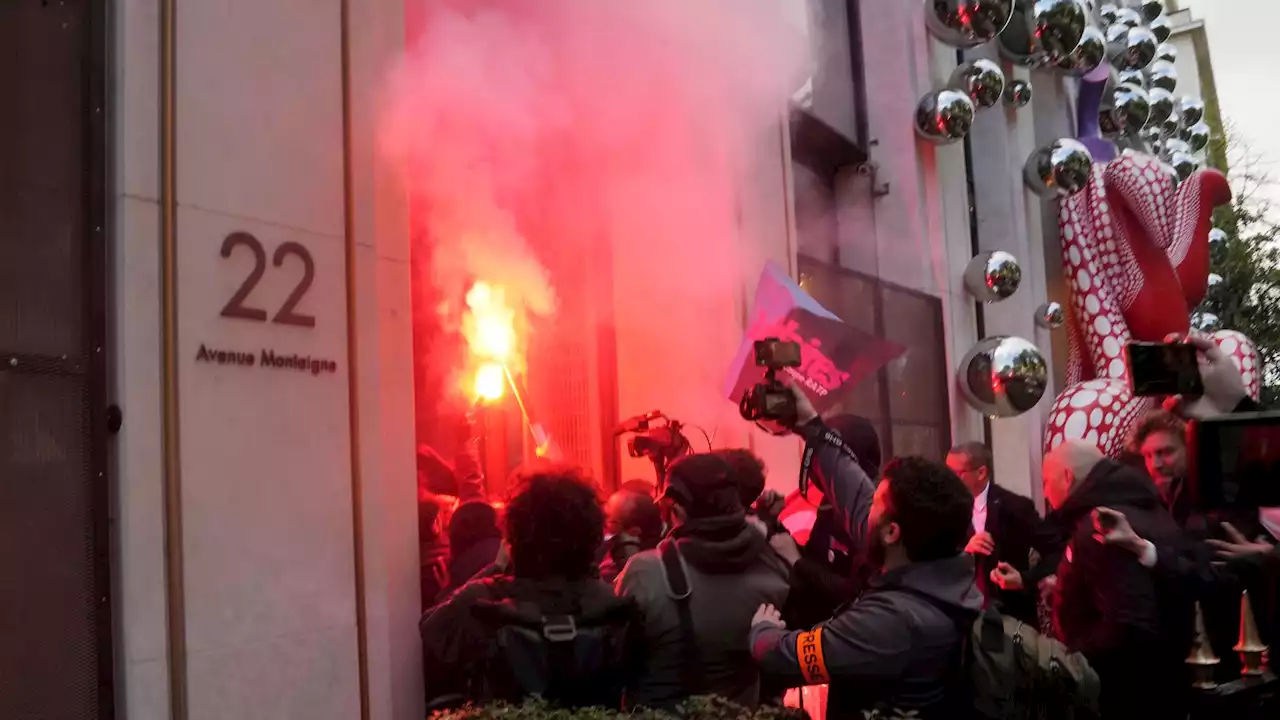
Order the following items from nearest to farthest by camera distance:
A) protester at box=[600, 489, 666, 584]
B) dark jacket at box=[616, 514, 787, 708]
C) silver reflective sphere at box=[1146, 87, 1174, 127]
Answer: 1. dark jacket at box=[616, 514, 787, 708]
2. protester at box=[600, 489, 666, 584]
3. silver reflective sphere at box=[1146, 87, 1174, 127]

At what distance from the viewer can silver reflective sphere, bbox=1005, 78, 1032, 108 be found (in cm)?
1071

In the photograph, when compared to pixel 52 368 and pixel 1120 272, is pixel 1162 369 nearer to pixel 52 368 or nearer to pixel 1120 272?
pixel 52 368

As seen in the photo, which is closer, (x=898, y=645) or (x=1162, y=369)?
(x=898, y=645)

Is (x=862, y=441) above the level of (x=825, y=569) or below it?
above

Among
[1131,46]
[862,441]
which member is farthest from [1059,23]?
[862,441]

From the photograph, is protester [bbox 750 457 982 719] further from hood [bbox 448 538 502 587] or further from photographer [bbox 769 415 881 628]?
hood [bbox 448 538 502 587]

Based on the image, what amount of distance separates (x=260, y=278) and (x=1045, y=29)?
26.0 feet

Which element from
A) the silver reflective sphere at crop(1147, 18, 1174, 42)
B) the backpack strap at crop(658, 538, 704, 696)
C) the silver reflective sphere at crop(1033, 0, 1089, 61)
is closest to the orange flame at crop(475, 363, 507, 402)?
the backpack strap at crop(658, 538, 704, 696)

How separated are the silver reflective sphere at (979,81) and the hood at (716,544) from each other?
736cm

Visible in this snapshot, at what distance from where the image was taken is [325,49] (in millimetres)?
3861

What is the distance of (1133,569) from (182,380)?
3.05m

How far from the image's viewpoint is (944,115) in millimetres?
9180

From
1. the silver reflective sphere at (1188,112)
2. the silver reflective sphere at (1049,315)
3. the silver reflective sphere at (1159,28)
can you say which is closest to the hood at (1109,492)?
the silver reflective sphere at (1049,315)

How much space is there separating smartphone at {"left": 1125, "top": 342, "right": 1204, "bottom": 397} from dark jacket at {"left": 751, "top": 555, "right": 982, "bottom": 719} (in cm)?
163
